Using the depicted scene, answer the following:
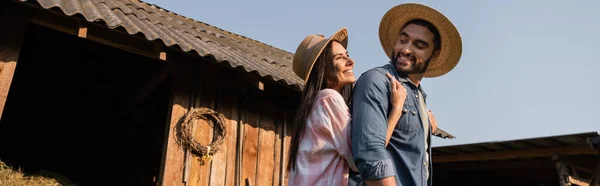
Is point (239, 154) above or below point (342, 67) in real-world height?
above

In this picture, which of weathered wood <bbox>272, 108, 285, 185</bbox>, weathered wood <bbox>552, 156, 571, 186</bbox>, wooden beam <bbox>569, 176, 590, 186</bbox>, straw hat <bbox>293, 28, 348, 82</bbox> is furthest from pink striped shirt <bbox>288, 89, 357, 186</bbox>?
wooden beam <bbox>569, 176, 590, 186</bbox>

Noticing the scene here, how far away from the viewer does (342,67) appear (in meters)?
2.66

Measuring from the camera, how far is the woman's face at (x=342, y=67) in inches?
104

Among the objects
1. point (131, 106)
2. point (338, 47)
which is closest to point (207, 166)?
point (131, 106)

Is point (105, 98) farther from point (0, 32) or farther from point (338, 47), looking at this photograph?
point (338, 47)

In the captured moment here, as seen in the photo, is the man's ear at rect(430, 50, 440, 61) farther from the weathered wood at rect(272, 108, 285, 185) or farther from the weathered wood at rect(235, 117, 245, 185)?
the weathered wood at rect(272, 108, 285, 185)

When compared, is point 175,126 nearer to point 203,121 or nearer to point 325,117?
point 203,121

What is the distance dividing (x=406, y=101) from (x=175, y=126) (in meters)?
3.67

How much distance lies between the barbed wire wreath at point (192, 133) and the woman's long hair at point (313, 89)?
3276mm

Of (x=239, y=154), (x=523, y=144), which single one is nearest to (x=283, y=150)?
(x=239, y=154)

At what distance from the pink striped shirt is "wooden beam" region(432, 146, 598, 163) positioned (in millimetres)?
7657

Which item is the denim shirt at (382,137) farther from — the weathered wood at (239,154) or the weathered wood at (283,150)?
the weathered wood at (283,150)

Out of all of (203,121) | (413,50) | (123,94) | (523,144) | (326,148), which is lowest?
(326,148)

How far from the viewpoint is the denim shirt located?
2094 mm
